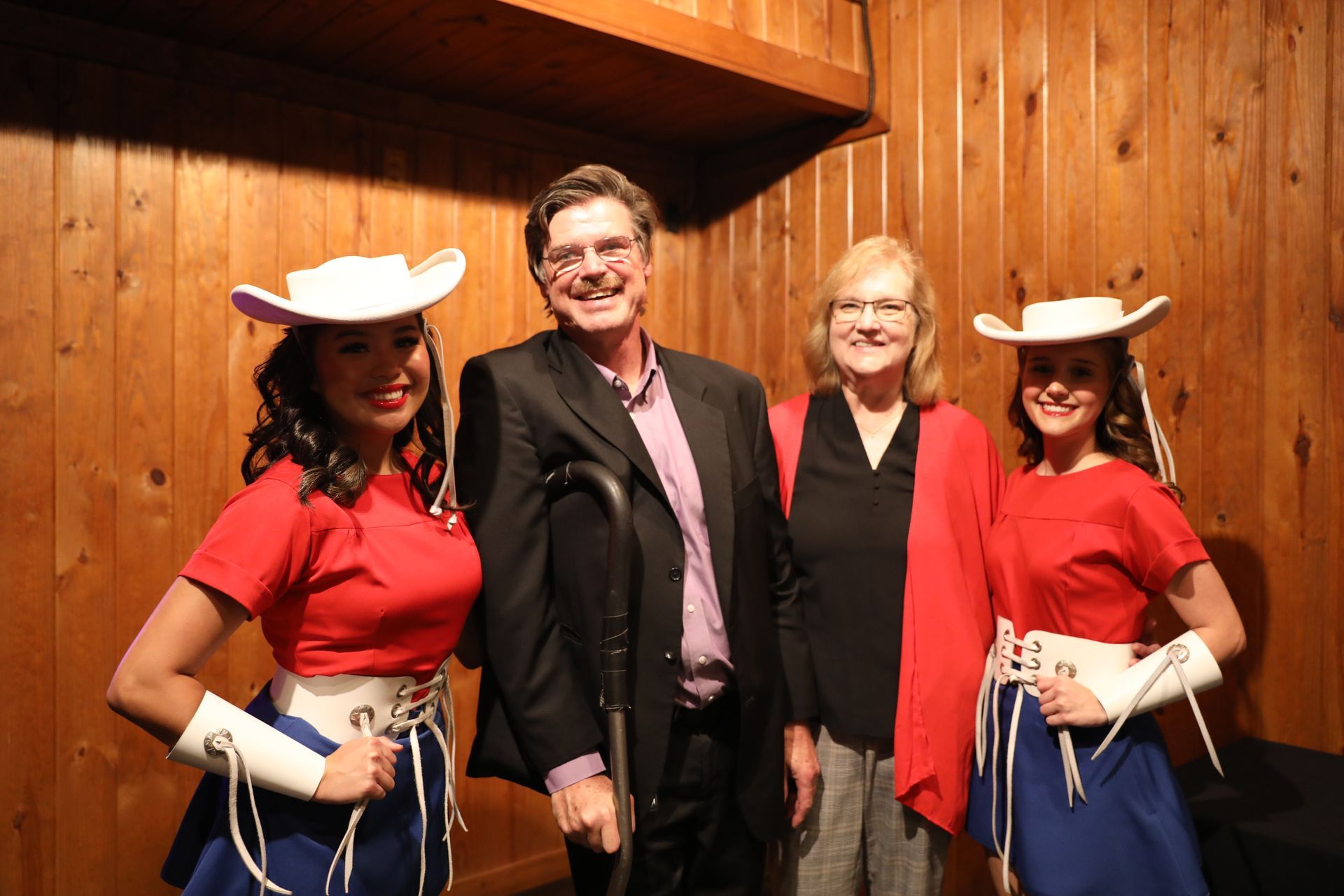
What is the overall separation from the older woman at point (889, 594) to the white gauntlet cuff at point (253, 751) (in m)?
0.98

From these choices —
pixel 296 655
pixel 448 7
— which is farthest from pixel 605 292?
pixel 448 7

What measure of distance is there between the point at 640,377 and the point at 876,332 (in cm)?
54

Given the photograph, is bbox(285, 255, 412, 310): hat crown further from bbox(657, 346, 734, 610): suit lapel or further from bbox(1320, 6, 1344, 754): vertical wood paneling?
bbox(1320, 6, 1344, 754): vertical wood paneling

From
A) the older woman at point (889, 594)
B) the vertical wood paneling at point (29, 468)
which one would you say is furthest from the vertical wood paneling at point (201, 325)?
the older woman at point (889, 594)

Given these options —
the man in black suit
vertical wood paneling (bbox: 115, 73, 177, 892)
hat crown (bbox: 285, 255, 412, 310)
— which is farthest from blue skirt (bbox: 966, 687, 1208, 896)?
vertical wood paneling (bbox: 115, 73, 177, 892)

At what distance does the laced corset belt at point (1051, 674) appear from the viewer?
5.07ft

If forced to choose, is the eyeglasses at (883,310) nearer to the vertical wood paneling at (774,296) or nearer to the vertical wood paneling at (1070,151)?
the vertical wood paneling at (1070,151)

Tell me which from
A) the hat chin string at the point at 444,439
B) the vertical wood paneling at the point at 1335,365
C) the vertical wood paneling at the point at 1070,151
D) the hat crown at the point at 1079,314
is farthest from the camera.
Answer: the vertical wood paneling at the point at 1070,151

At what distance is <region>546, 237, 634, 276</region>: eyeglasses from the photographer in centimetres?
162

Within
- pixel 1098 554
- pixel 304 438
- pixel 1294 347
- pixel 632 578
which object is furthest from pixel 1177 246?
pixel 304 438

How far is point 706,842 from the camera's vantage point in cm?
161

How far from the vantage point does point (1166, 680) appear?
1.54m

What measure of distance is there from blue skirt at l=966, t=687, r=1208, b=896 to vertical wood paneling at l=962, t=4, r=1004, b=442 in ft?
3.87

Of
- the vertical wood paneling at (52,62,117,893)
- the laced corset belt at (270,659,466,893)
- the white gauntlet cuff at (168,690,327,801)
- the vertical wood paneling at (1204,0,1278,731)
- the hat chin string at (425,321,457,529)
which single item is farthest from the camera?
the vertical wood paneling at (52,62,117,893)
